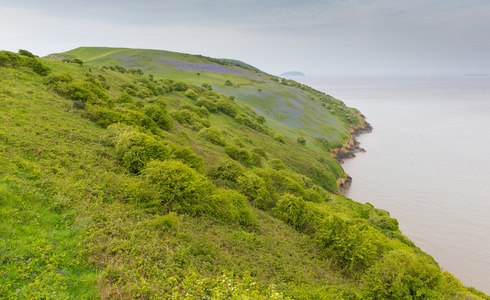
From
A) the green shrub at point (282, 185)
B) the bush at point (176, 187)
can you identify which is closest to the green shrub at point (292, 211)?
the green shrub at point (282, 185)

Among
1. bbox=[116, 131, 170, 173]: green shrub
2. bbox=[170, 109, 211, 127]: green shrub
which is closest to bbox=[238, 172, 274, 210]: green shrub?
bbox=[116, 131, 170, 173]: green shrub

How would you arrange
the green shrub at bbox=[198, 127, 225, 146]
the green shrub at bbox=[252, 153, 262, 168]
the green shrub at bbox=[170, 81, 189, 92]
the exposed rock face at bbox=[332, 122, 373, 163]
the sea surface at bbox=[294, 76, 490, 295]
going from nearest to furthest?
1. the sea surface at bbox=[294, 76, 490, 295]
2. the green shrub at bbox=[252, 153, 262, 168]
3. the green shrub at bbox=[198, 127, 225, 146]
4. the green shrub at bbox=[170, 81, 189, 92]
5. the exposed rock face at bbox=[332, 122, 373, 163]

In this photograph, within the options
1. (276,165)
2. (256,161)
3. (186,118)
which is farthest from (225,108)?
(256,161)

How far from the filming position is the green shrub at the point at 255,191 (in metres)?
16.0

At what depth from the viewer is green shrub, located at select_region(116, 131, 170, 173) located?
A: 479 inches

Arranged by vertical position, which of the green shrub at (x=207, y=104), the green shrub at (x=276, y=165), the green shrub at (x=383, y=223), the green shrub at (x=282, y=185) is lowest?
the green shrub at (x=383, y=223)

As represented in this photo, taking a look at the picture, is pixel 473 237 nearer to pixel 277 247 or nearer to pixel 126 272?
pixel 277 247

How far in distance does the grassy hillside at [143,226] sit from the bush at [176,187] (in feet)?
0.18

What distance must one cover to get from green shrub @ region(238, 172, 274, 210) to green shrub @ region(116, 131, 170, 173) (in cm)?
611

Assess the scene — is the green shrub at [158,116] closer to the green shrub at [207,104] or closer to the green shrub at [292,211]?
the green shrub at [292,211]

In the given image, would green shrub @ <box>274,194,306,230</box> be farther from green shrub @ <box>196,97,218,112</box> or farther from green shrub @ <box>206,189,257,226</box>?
green shrub @ <box>196,97,218,112</box>

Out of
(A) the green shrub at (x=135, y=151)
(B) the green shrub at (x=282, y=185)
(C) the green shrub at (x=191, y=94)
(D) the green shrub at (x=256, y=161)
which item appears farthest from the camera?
(C) the green shrub at (x=191, y=94)

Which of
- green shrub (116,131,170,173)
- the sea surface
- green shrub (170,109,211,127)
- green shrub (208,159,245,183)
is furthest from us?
green shrub (170,109,211,127)

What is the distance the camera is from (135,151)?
12.3 meters
